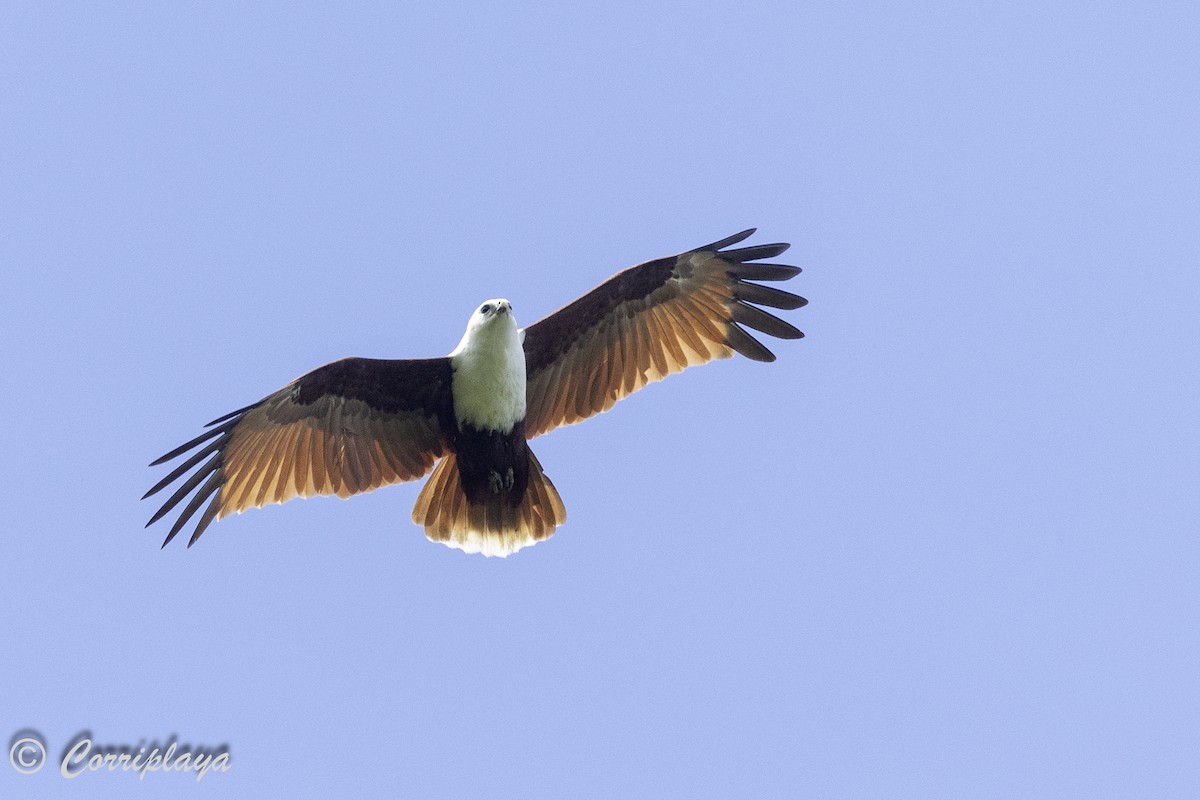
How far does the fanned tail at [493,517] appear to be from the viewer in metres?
10.9

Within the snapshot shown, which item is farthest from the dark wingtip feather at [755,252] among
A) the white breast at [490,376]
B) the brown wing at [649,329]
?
the white breast at [490,376]

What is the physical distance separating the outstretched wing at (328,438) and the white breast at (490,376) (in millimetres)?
187

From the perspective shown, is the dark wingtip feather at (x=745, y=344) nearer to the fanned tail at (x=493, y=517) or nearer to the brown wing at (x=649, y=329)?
the brown wing at (x=649, y=329)

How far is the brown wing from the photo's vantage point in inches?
436

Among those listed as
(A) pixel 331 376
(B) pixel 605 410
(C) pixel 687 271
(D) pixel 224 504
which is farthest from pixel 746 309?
(D) pixel 224 504

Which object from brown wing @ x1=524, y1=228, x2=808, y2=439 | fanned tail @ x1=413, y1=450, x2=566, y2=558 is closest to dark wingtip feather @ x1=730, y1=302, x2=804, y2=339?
brown wing @ x1=524, y1=228, x2=808, y2=439

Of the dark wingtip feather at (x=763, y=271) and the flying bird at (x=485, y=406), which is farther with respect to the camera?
the dark wingtip feather at (x=763, y=271)

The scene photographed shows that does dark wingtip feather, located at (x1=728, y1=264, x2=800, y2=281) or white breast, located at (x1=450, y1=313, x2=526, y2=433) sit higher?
dark wingtip feather, located at (x1=728, y1=264, x2=800, y2=281)

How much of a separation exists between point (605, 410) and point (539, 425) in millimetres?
618

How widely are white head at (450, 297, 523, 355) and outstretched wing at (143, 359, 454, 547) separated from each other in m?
0.42

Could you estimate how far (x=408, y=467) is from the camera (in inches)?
438

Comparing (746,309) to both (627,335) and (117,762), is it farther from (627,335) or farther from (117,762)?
(117,762)

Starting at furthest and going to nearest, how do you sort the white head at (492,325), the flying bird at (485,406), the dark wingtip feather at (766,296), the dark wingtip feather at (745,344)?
the dark wingtip feather at (745,344), the dark wingtip feather at (766,296), the flying bird at (485,406), the white head at (492,325)

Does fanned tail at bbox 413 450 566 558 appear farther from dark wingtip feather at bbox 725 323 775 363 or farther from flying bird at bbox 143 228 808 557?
dark wingtip feather at bbox 725 323 775 363
